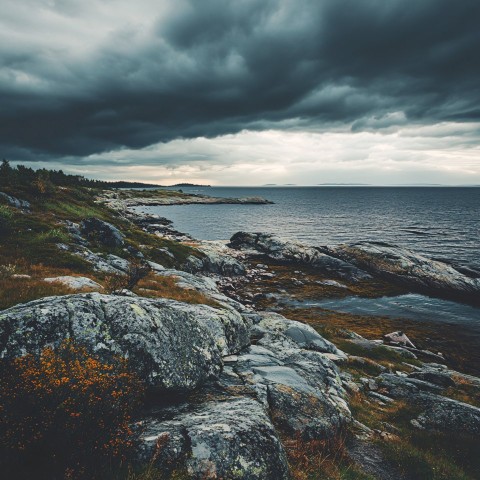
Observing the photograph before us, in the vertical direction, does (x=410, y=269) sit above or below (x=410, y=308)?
above

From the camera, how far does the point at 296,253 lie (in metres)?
56.8

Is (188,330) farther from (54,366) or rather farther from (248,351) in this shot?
(248,351)

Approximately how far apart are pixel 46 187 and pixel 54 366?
54.3 meters

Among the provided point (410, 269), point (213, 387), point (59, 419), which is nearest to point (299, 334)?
point (213, 387)

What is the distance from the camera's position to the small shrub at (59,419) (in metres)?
5.44

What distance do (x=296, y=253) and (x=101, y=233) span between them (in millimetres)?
34812

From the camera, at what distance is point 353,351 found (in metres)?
23.7

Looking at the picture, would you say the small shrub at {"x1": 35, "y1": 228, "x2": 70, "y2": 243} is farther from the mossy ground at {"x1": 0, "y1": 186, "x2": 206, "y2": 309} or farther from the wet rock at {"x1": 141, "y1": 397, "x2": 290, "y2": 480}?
the wet rock at {"x1": 141, "y1": 397, "x2": 290, "y2": 480}

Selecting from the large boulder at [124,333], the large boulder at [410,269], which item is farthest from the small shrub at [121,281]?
the large boulder at [410,269]

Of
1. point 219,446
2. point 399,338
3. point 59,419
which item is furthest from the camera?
point 399,338

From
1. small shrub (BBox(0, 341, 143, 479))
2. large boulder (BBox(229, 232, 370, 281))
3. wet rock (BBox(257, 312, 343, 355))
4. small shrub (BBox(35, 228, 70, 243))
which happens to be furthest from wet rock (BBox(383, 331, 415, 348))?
small shrub (BBox(35, 228, 70, 243))

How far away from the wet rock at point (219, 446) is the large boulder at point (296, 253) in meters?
45.0

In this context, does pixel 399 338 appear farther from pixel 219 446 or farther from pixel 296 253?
pixel 296 253

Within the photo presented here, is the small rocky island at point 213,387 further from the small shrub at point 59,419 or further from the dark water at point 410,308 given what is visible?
the dark water at point 410,308
